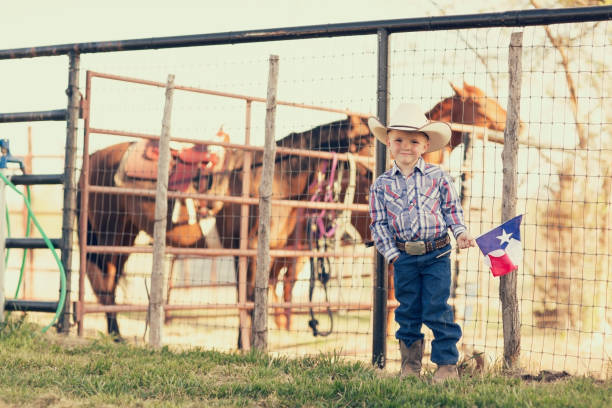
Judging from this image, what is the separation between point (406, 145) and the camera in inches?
157

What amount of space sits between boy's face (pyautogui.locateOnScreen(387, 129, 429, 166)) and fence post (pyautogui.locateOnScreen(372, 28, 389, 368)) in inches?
28.5

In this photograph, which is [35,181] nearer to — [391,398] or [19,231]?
[391,398]

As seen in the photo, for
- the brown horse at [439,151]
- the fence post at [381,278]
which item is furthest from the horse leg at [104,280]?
the fence post at [381,278]

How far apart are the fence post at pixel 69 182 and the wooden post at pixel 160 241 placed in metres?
0.76

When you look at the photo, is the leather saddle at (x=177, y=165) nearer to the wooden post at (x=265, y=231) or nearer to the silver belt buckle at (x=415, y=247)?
the wooden post at (x=265, y=231)

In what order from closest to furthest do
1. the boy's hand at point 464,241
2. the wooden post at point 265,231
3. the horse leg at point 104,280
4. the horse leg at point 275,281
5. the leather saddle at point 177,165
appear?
the boy's hand at point 464,241, the wooden post at point 265,231, the leather saddle at point 177,165, the horse leg at point 275,281, the horse leg at point 104,280

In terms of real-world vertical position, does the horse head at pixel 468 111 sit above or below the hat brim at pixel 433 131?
above

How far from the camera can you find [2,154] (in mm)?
5906

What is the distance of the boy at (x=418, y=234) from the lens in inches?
152

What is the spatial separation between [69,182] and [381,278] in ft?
9.52

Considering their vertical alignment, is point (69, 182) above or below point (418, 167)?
below

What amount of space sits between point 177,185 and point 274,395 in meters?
4.82

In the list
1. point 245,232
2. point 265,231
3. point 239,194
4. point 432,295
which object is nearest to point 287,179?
point 239,194

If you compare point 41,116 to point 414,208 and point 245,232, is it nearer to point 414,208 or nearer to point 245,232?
point 245,232
